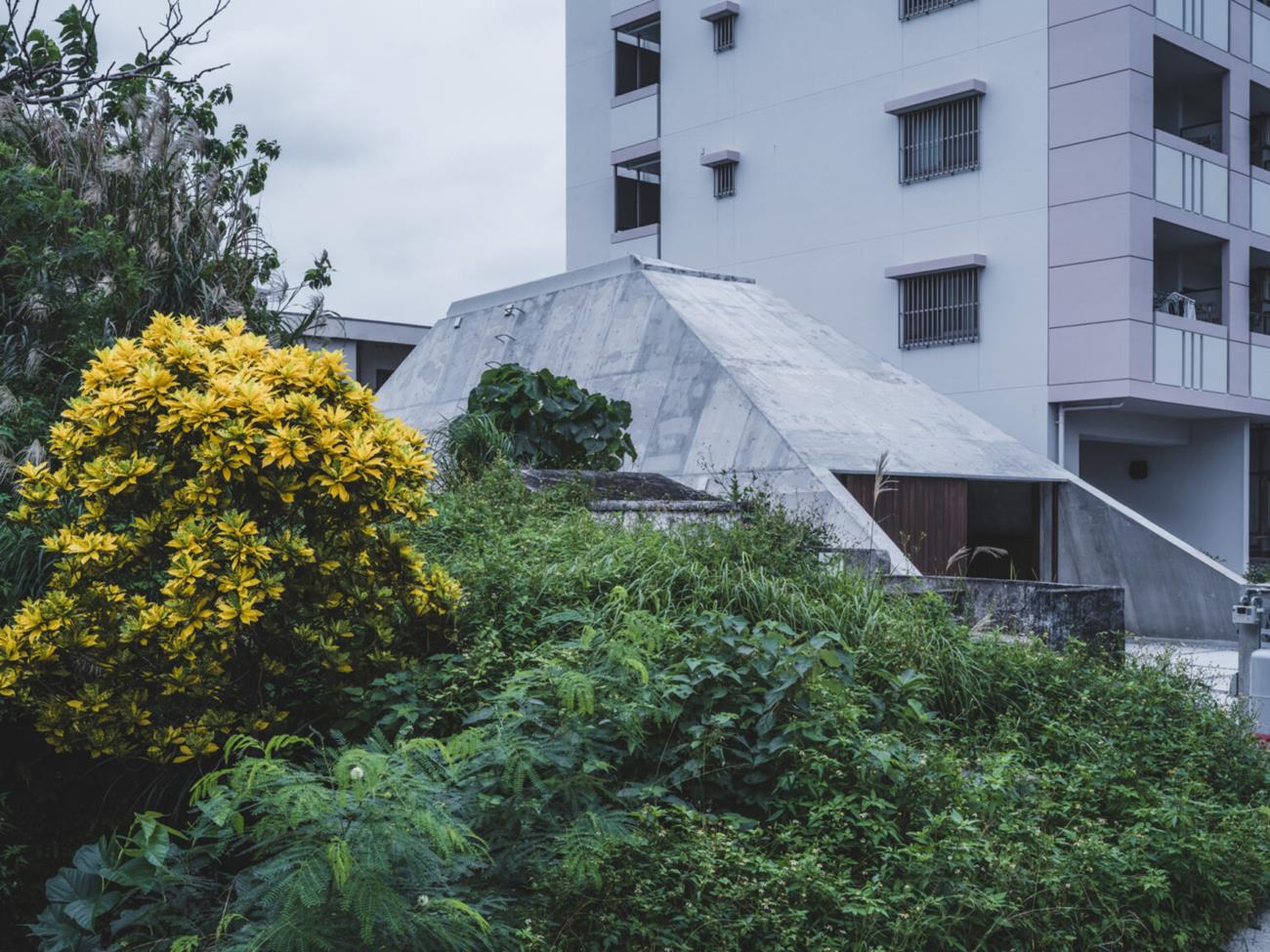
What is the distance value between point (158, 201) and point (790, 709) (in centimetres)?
603

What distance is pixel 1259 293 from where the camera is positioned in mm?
21688

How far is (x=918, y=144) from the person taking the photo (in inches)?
806

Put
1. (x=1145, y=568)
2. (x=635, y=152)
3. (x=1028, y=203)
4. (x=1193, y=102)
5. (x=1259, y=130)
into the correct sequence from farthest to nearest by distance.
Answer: (x=635, y=152) < (x=1259, y=130) < (x=1193, y=102) < (x=1028, y=203) < (x=1145, y=568)

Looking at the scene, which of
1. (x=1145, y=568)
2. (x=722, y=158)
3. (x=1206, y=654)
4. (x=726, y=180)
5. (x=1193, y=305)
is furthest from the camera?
(x=726, y=180)

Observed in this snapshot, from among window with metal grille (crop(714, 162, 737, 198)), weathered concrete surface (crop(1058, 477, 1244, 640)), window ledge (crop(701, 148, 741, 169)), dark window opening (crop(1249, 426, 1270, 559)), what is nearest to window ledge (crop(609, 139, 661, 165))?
window ledge (crop(701, 148, 741, 169))

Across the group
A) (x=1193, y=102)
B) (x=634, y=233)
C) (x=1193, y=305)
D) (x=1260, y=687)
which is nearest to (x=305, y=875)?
(x=1260, y=687)

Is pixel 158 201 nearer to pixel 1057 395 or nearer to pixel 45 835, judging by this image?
pixel 45 835

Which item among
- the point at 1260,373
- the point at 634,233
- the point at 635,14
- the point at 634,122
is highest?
the point at 635,14

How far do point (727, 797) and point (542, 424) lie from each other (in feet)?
24.0

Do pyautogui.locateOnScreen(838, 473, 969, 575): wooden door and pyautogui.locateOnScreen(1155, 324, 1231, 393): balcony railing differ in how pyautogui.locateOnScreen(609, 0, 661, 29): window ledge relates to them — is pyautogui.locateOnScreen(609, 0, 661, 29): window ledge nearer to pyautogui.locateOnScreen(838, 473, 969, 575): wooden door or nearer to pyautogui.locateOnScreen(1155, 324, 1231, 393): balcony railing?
pyautogui.locateOnScreen(1155, 324, 1231, 393): balcony railing

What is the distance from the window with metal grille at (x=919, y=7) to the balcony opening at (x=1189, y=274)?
203 inches

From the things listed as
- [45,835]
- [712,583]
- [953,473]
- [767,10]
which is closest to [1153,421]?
[953,473]

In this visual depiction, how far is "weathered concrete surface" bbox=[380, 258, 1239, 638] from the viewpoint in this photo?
41.9 feet

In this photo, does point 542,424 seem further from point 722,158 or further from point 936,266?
point 722,158
